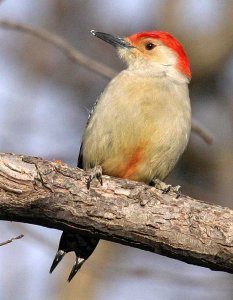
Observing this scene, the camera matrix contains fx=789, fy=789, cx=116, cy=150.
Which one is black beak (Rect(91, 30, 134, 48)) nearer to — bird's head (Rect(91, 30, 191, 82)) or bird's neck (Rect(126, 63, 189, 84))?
bird's head (Rect(91, 30, 191, 82))

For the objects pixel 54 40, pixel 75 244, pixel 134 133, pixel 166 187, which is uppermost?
pixel 54 40

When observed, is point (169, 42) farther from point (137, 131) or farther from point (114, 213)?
point (114, 213)

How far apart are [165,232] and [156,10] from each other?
6.10 meters

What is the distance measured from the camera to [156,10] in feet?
37.7

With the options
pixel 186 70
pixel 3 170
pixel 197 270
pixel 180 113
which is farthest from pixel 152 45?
pixel 197 270

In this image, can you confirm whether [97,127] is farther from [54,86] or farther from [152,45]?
[54,86]

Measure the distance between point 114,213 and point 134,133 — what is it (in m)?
1.10

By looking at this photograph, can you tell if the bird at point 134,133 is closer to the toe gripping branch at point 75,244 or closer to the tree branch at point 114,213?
the toe gripping branch at point 75,244

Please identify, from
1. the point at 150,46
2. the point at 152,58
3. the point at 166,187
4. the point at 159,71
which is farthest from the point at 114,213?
the point at 150,46

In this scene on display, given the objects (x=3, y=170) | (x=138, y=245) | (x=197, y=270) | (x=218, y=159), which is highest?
(x=3, y=170)

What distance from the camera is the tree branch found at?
584 cm

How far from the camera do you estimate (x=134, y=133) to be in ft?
22.7

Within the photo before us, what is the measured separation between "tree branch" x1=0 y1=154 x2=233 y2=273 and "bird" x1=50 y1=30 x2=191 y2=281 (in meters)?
0.57

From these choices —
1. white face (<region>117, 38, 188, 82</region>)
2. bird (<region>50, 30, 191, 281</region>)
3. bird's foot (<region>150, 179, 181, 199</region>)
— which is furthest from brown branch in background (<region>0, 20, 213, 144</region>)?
white face (<region>117, 38, 188, 82</region>)
